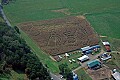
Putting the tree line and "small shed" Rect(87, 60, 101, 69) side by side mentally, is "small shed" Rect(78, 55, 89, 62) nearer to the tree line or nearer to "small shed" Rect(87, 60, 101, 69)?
"small shed" Rect(87, 60, 101, 69)

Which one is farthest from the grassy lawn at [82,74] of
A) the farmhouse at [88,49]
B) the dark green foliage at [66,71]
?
the farmhouse at [88,49]

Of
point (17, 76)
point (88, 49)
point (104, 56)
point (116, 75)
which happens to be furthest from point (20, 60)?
point (104, 56)

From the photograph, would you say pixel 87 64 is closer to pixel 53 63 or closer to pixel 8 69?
pixel 53 63

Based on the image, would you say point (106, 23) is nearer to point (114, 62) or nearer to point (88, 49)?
point (88, 49)

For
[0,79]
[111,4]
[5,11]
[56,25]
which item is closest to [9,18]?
[5,11]

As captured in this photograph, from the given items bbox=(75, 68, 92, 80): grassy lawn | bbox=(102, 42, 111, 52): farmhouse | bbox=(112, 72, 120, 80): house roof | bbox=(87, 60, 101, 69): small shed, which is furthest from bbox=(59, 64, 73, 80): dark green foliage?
bbox=(102, 42, 111, 52): farmhouse

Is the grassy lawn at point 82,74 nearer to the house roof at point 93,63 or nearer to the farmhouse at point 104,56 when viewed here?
the house roof at point 93,63
